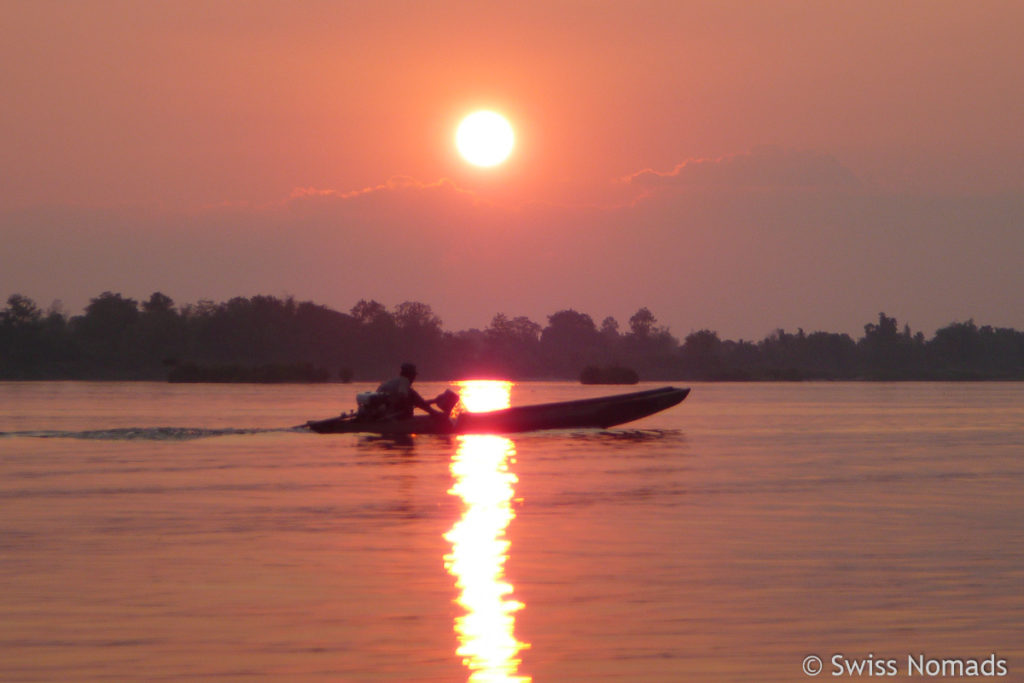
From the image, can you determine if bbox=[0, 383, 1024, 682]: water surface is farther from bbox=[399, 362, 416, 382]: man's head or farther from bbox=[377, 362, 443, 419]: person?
bbox=[377, 362, 443, 419]: person

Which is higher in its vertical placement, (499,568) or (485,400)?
(485,400)

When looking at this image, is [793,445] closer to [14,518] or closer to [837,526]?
[837,526]

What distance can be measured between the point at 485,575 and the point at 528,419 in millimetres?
22785

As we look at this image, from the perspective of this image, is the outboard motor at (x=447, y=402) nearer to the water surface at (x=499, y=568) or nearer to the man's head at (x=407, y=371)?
the man's head at (x=407, y=371)

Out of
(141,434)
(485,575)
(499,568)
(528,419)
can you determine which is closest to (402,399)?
(528,419)

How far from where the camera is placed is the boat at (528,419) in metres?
31.2

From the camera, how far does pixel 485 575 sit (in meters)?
11.9

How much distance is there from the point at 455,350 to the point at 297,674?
17660cm

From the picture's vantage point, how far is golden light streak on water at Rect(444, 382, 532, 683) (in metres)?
8.55

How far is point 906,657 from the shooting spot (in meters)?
8.61

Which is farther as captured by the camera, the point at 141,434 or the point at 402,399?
the point at 141,434

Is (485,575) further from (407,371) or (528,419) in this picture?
(528,419)

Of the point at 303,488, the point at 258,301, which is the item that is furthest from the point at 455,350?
the point at 303,488

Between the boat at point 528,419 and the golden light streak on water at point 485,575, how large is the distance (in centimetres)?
756
